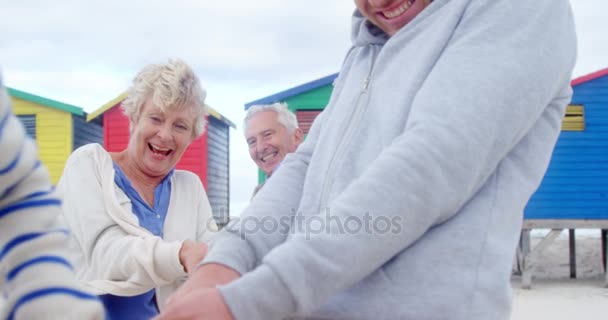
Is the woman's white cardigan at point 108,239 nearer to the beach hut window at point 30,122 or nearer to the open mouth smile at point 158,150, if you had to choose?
the open mouth smile at point 158,150

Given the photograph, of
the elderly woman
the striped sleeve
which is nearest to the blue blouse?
the elderly woman

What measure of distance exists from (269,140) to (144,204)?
2.12m

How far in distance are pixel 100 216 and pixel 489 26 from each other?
69.9 inches

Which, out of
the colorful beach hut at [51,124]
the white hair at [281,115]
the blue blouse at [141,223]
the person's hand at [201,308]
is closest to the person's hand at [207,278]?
the person's hand at [201,308]

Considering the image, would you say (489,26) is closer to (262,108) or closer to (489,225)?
(489,225)

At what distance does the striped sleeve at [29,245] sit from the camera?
955 mm

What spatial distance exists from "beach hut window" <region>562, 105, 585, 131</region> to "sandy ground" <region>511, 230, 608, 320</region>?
10.7ft

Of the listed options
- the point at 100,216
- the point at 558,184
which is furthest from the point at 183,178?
the point at 558,184

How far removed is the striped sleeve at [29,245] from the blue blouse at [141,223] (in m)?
1.69

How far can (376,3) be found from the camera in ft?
5.62

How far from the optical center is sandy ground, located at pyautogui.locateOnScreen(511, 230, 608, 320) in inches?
376

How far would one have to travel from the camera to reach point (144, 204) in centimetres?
296

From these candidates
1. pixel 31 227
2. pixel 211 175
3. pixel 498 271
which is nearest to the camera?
pixel 31 227

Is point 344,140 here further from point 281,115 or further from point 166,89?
point 281,115
